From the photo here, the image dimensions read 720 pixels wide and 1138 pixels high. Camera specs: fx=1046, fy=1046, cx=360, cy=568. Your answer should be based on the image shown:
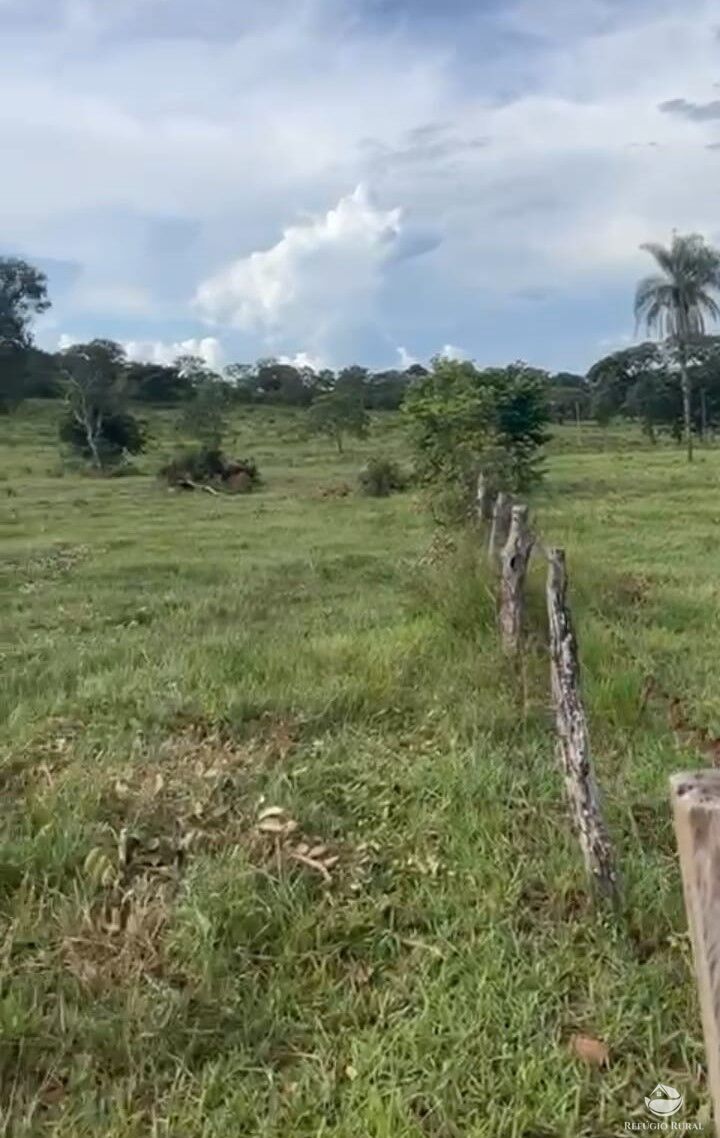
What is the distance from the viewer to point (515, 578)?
6.14 metres

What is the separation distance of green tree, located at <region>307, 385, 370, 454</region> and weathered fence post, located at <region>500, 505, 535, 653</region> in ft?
101

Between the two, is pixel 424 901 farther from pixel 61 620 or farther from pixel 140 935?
pixel 61 620

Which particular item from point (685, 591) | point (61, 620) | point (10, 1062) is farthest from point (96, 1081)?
point (685, 591)

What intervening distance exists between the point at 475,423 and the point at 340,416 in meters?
19.8

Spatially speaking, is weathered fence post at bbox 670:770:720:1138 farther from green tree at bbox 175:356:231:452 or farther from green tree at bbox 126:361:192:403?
green tree at bbox 126:361:192:403

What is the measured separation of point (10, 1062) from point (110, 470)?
101 feet

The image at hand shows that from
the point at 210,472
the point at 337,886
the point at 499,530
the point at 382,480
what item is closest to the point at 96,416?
the point at 210,472

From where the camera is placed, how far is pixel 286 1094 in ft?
8.37

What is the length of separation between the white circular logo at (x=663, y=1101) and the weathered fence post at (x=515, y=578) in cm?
356

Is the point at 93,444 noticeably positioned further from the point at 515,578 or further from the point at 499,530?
the point at 515,578

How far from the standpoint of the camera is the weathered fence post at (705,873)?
134 cm

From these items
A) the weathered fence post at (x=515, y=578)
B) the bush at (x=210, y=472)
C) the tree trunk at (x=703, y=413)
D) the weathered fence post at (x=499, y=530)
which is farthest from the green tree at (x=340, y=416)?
the weathered fence post at (x=515, y=578)

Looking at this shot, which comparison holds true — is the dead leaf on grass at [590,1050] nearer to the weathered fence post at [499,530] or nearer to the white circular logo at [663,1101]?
the white circular logo at [663,1101]

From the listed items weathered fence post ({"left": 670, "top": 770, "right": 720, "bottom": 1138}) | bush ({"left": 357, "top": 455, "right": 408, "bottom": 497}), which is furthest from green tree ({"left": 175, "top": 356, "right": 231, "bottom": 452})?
weathered fence post ({"left": 670, "top": 770, "right": 720, "bottom": 1138})
